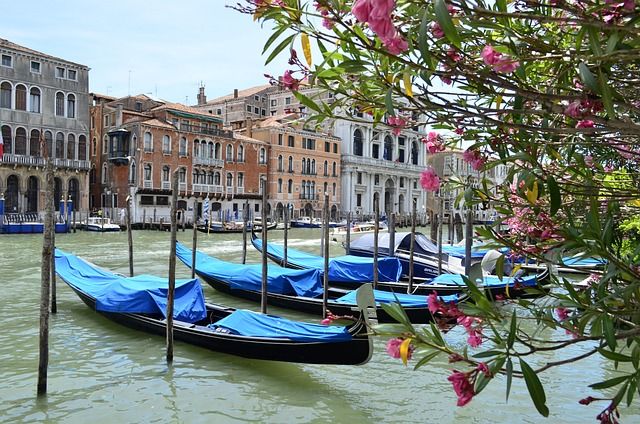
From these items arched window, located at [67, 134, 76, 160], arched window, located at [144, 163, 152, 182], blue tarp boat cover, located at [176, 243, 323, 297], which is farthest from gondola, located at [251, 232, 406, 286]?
arched window, located at [67, 134, 76, 160]

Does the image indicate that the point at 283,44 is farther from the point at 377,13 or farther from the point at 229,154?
the point at 229,154

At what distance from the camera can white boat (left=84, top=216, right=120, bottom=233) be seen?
79.2 feet

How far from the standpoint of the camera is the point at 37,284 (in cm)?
998

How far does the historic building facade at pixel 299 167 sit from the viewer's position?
32.8m

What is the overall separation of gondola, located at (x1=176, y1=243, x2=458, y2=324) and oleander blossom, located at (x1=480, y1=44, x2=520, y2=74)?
5.29 m

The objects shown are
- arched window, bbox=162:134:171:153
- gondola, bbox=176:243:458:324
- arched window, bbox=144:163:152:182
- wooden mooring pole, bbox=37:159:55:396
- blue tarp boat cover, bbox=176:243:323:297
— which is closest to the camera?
wooden mooring pole, bbox=37:159:55:396

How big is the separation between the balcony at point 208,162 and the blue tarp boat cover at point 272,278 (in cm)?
2032

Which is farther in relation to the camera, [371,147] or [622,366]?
[371,147]

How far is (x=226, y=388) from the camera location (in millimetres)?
4645

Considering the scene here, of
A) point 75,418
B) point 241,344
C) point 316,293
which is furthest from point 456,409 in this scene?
point 316,293

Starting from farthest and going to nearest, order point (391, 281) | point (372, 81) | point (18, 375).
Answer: point (391, 281)
point (18, 375)
point (372, 81)

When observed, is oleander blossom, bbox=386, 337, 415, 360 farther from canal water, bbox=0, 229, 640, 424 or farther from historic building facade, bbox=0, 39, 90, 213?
historic building facade, bbox=0, 39, 90, 213

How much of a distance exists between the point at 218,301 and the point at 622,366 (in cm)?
542

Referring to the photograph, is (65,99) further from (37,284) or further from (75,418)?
(75,418)
